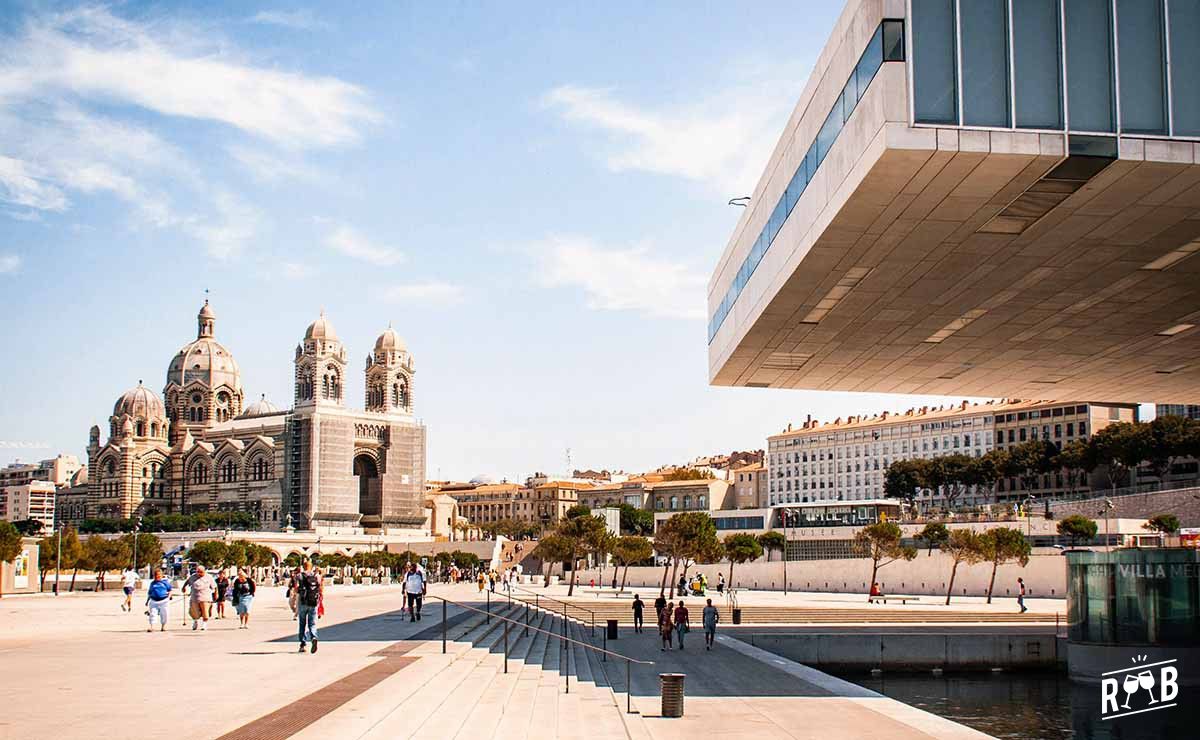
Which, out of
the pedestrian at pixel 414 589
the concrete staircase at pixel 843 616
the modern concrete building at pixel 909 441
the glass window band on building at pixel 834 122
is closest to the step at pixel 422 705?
the glass window band on building at pixel 834 122

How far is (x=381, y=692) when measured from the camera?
18.4m

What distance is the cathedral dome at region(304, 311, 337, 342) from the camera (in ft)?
581

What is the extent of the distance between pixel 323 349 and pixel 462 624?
146078 millimetres

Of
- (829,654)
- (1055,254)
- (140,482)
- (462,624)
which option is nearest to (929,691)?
(829,654)

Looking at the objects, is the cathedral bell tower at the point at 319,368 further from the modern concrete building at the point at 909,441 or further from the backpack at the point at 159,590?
the backpack at the point at 159,590

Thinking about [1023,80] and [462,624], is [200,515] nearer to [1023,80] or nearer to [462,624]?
[462,624]

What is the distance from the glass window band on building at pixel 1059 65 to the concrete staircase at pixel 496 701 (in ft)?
36.7

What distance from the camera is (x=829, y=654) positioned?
139 feet

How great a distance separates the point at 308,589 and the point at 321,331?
158 metres

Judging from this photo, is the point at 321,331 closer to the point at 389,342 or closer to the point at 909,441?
the point at 389,342

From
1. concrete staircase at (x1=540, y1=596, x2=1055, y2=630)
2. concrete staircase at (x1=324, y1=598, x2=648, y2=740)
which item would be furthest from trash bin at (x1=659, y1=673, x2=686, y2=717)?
concrete staircase at (x1=540, y1=596, x2=1055, y2=630)

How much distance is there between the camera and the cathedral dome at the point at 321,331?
177 meters

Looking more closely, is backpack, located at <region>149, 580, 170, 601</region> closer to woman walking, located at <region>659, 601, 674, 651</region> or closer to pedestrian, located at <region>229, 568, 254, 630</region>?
pedestrian, located at <region>229, 568, 254, 630</region>

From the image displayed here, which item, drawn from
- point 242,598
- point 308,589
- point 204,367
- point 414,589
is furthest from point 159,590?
point 204,367
